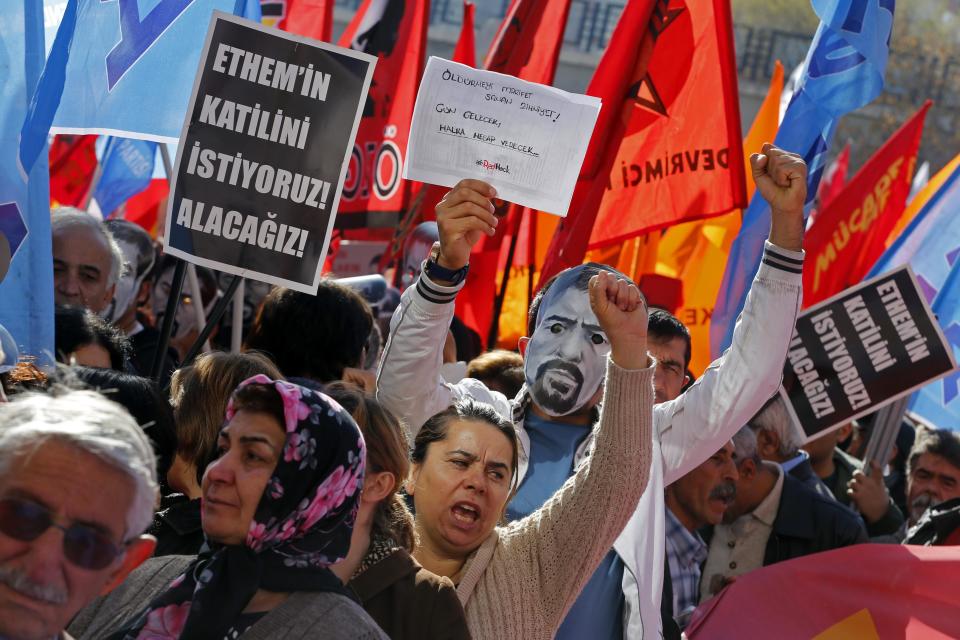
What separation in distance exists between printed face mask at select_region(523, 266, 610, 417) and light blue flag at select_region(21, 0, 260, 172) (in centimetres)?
149

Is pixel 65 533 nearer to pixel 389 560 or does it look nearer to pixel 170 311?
pixel 389 560

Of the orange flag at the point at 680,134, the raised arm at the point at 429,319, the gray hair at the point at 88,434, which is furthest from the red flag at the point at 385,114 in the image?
the gray hair at the point at 88,434

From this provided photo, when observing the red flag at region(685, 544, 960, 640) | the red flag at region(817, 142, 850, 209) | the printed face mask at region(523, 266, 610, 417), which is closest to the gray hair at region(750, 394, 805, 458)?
the red flag at region(685, 544, 960, 640)

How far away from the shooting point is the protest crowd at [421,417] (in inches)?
89.7

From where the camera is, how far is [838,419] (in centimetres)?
520

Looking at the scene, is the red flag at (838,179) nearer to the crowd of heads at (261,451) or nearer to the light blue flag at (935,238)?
the light blue flag at (935,238)

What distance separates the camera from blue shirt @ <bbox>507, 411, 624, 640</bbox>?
3.15 metres

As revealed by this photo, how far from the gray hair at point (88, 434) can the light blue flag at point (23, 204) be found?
147 centimetres

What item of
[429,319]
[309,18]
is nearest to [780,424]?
[429,319]

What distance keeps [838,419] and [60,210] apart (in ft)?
9.56

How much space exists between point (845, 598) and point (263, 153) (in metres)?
2.18

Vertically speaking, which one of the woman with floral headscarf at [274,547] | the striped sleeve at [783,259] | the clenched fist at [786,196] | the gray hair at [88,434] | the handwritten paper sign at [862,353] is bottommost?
the handwritten paper sign at [862,353]

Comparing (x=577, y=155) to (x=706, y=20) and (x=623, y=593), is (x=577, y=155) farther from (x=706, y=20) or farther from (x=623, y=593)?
(x=706, y=20)

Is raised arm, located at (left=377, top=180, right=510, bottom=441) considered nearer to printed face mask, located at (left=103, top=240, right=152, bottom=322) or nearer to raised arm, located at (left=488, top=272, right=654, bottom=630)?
raised arm, located at (left=488, top=272, right=654, bottom=630)
